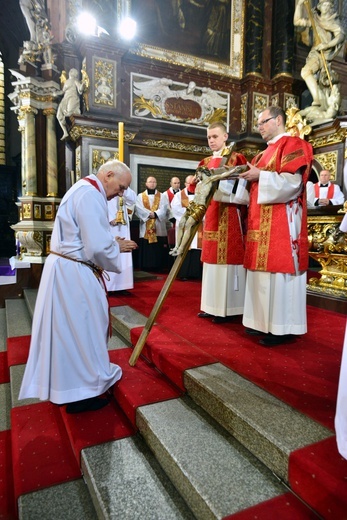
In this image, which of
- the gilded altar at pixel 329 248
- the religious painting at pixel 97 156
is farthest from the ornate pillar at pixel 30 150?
the gilded altar at pixel 329 248

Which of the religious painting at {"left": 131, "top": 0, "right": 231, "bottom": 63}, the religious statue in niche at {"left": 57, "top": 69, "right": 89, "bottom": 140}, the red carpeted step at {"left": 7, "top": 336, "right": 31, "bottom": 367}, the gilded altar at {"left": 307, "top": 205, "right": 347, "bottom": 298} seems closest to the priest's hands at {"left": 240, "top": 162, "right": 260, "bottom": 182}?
the gilded altar at {"left": 307, "top": 205, "right": 347, "bottom": 298}

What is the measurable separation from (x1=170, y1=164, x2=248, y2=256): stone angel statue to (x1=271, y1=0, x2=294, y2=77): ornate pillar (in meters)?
6.91

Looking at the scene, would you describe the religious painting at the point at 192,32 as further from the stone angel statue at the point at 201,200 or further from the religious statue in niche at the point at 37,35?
the stone angel statue at the point at 201,200

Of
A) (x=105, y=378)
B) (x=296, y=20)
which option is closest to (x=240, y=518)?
(x=105, y=378)

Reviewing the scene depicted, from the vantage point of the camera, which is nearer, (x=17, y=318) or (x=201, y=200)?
(x=201, y=200)

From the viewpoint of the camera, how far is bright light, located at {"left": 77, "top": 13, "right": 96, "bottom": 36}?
6879mm

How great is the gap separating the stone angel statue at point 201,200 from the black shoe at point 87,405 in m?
1.23

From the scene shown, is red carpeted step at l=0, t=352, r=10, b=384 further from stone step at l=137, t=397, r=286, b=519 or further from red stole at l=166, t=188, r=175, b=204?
red stole at l=166, t=188, r=175, b=204

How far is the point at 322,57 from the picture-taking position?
8.20m

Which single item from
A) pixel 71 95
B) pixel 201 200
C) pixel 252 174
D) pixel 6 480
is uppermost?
pixel 71 95

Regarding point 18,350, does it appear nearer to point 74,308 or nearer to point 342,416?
point 74,308

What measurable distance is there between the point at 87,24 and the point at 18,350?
6167mm

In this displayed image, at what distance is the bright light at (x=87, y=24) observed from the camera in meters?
6.88

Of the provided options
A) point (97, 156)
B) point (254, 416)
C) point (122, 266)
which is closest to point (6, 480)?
point (254, 416)
